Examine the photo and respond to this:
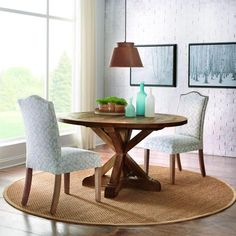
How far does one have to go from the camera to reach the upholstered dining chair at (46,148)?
4254 mm

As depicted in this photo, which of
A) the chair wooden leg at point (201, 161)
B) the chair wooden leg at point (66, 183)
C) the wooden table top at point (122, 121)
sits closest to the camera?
the wooden table top at point (122, 121)

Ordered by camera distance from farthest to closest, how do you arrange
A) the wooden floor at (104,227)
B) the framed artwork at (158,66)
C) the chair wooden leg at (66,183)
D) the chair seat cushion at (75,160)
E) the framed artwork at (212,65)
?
the framed artwork at (158,66) < the framed artwork at (212,65) < the chair wooden leg at (66,183) < the chair seat cushion at (75,160) < the wooden floor at (104,227)

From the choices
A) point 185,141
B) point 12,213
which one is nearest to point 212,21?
point 185,141

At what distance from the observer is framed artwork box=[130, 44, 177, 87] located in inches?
295

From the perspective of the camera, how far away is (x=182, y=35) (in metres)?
7.41

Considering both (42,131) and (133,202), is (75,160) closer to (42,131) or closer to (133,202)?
(42,131)

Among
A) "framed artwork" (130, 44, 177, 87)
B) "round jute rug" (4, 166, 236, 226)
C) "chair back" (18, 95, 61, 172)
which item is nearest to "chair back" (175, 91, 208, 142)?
"round jute rug" (4, 166, 236, 226)

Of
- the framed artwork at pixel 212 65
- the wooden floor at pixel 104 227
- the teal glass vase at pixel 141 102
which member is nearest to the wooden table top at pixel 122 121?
the teal glass vase at pixel 141 102

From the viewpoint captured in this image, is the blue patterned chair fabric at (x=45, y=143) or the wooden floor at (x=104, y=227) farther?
the blue patterned chair fabric at (x=45, y=143)

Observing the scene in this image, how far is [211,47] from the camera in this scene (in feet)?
23.4

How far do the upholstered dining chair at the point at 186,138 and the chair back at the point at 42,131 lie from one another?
1.52m

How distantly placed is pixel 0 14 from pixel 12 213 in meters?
3.00

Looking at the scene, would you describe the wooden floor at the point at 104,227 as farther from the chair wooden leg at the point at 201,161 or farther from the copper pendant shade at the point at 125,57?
the copper pendant shade at the point at 125,57

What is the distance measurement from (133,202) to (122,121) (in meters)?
0.76
